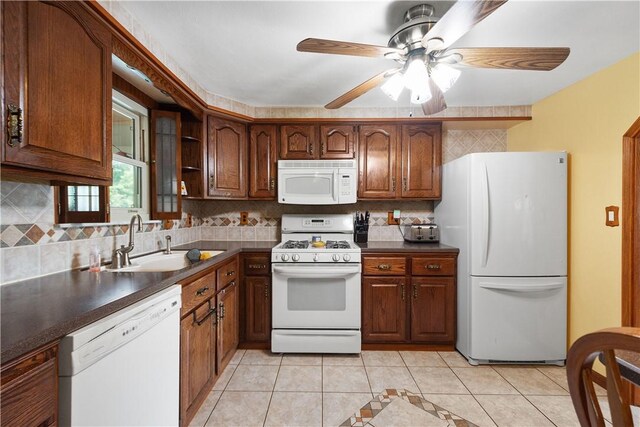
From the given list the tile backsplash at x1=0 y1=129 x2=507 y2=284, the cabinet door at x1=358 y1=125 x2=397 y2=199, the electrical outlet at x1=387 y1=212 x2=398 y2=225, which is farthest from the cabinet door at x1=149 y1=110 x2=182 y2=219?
the electrical outlet at x1=387 y1=212 x2=398 y2=225

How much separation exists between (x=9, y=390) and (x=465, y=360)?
2.66 meters

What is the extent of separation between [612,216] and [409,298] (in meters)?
1.54

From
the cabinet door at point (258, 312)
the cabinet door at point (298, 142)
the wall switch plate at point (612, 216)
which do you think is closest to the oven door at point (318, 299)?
the cabinet door at point (258, 312)

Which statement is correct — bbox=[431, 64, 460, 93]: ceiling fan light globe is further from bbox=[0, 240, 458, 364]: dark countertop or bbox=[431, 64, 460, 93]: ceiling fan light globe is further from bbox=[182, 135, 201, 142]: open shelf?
bbox=[182, 135, 201, 142]: open shelf

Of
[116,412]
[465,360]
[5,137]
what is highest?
[5,137]

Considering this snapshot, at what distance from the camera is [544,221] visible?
2135 millimetres

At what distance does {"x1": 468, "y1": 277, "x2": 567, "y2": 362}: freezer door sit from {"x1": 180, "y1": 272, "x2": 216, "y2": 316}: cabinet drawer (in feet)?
6.77

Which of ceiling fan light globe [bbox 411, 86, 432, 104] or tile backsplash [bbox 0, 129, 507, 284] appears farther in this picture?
ceiling fan light globe [bbox 411, 86, 432, 104]

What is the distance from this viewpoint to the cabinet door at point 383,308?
239 cm

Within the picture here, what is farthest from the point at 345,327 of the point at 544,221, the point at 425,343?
the point at 544,221

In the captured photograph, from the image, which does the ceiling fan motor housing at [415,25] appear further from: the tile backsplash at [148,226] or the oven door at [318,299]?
the tile backsplash at [148,226]

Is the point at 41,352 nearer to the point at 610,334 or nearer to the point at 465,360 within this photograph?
the point at 610,334

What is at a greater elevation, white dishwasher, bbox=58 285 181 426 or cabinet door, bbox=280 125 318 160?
cabinet door, bbox=280 125 318 160

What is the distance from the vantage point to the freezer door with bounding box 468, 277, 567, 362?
7.09ft
